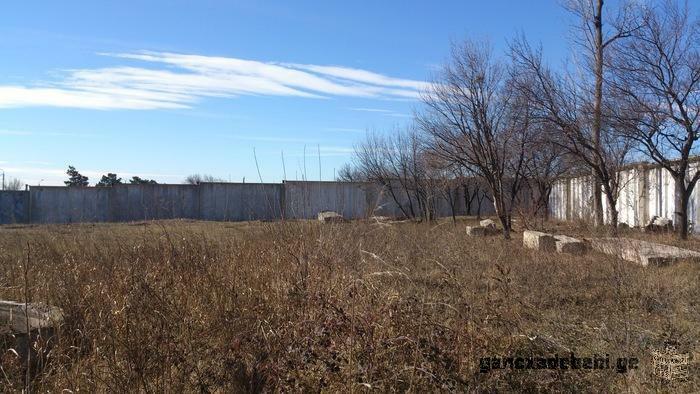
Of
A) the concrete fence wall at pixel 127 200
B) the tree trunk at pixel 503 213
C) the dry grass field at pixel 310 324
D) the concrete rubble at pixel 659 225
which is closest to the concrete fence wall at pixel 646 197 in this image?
the concrete rubble at pixel 659 225

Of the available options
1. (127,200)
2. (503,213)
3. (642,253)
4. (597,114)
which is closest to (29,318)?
(642,253)

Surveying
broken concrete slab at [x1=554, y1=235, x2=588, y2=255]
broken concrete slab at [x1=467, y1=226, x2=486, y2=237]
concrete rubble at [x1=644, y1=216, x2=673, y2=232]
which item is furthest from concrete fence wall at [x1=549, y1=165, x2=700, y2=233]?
broken concrete slab at [x1=554, y1=235, x2=588, y2=255]

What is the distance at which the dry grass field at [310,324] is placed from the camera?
3701 mm

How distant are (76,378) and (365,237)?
4.52 metres

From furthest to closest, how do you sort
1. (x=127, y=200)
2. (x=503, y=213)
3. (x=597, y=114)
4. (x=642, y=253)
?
(x=127, y=200), (x=503, y=213), (x=597, y=114), (x=642, y=253)

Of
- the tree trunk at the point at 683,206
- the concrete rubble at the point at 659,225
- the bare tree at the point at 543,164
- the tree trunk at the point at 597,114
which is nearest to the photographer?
the tree trunk at the point at 683,206

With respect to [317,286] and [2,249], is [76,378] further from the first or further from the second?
[2,249]

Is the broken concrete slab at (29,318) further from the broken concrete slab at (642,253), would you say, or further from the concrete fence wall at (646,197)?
the concrete fence wall at (646,197)

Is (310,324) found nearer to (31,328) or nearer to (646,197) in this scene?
(31,328)

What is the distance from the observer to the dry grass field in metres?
3.70

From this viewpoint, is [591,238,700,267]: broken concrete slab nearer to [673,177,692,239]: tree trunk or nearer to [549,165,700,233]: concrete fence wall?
[673,177,692,239]: tree trunk

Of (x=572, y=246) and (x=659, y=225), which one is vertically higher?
(x=659, y=225)

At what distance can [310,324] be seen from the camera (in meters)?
4.17

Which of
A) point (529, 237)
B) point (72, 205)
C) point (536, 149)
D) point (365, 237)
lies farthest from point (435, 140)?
point (72, 205)
